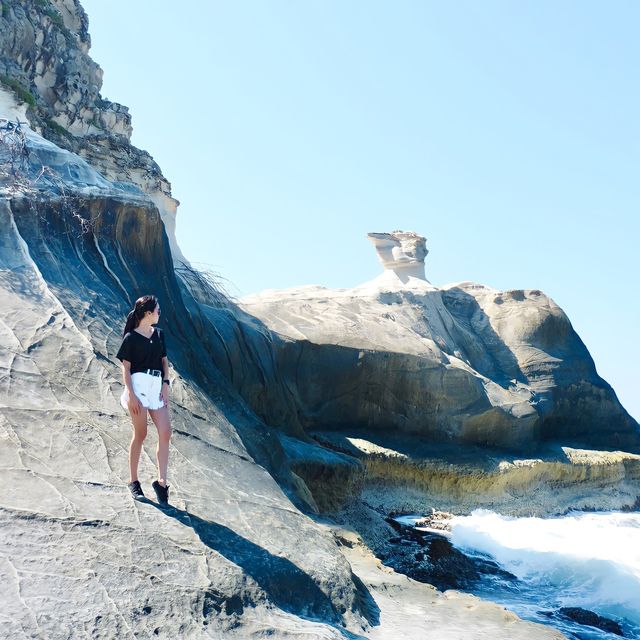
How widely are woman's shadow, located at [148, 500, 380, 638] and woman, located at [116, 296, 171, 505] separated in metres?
0.21

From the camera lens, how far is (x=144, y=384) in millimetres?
4473

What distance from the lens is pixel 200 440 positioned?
18.7ft

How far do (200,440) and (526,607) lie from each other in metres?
4.52

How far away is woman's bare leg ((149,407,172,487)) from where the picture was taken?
4.46 metres

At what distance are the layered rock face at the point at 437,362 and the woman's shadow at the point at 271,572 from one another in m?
8.58

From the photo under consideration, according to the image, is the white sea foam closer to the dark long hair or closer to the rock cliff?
the rock cliff

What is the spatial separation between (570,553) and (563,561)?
0.50 meters

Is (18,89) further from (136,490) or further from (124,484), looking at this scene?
(136,490)

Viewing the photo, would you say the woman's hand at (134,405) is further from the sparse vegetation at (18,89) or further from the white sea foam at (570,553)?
the sparse vegetation at (18,89)

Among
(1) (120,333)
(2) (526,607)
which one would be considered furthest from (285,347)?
(1) (120,333)

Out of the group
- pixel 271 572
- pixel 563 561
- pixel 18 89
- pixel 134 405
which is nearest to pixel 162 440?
pixel 134 405

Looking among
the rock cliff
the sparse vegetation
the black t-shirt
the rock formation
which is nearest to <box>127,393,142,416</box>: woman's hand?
the black t-shirt

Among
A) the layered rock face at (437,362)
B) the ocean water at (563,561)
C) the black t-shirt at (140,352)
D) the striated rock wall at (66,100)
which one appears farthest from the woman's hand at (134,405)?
the layered rock face at (437,362)

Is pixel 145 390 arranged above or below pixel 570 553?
above
